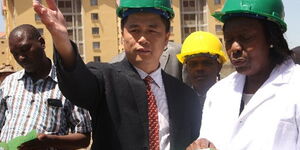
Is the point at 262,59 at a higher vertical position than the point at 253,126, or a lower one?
higher

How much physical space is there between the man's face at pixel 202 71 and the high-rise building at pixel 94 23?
4289 cm

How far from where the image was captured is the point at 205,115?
104 inches


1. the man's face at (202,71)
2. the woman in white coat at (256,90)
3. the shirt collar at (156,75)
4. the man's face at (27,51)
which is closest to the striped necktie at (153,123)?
the shirt collar at (156,75)

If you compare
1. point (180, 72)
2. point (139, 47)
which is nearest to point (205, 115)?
point (139, 47)

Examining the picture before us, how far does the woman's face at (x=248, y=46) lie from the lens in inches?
95.1

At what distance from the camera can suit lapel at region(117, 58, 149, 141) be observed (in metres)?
2.53

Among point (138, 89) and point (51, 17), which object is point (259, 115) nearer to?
point (138, 89)

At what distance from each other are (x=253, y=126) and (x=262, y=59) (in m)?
0.39

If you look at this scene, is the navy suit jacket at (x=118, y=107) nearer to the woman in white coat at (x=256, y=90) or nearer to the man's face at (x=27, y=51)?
the woman in white coat at (x=256, y=90)

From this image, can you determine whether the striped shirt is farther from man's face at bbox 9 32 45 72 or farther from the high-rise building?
the high-rise building

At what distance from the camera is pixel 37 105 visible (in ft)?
10.9

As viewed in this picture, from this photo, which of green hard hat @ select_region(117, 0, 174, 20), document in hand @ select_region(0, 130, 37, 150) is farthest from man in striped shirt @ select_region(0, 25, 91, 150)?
green hard hat @ select_region(117, 0, 174, 20)

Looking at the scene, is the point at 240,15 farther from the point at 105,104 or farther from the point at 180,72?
the point at 180,72

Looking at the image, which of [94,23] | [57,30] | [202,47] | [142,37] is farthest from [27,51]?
[94,23]
